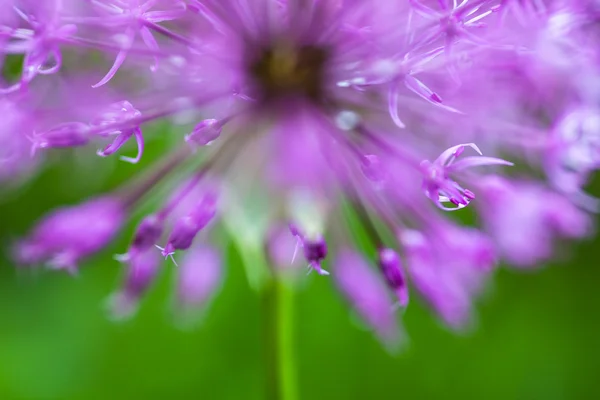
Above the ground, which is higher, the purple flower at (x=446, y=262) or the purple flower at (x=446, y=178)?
the purple flower at (x=446, y=178)

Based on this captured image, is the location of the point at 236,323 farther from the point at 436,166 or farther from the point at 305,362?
the point at 436,166

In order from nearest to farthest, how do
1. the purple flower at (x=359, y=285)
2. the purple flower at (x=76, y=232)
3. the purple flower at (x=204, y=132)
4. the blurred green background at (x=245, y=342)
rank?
1. the purple flower at (x=204, y=132)
2. the purple flower at (x=76, y=232)
3. the purple flower at (x=359, y=285)
4. the blurred green background at (x=245, y=342)

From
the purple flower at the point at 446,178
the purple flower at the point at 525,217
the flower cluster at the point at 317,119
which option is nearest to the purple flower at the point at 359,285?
the flower cluster at the point at 317,119

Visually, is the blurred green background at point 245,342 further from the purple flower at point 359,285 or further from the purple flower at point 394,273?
the purple flower at point 394,273

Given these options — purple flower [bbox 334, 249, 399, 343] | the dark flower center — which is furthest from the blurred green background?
the dark flower center

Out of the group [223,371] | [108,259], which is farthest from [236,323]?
[108,259]

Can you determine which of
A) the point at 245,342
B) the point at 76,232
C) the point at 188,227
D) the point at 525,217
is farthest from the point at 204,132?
the point at 245,342

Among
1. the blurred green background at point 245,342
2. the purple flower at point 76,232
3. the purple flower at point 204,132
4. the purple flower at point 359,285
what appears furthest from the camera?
the blurred green background at point 245,342
